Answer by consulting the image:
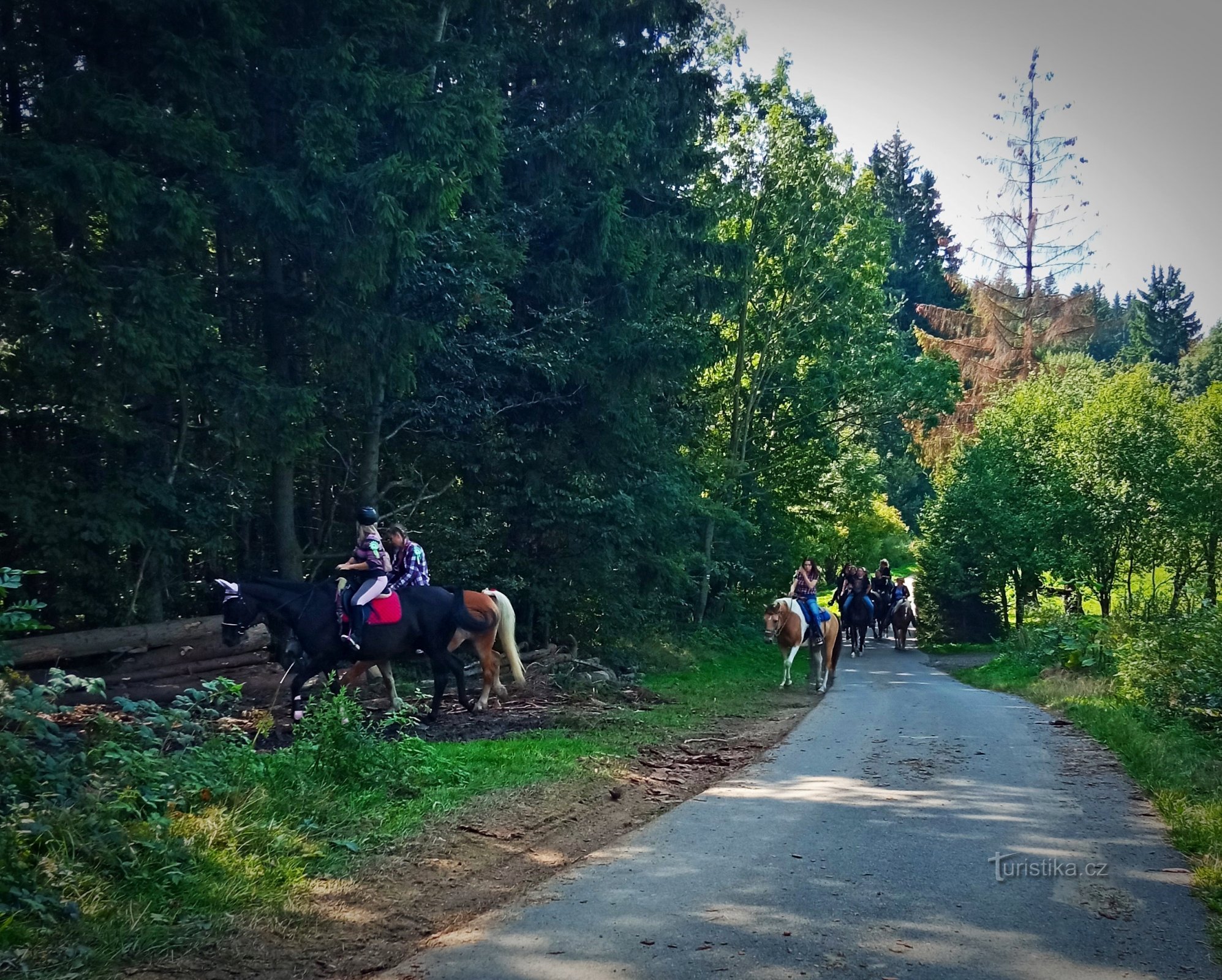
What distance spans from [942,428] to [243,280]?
37.9 meters

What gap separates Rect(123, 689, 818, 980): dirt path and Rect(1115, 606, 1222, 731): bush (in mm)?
6096

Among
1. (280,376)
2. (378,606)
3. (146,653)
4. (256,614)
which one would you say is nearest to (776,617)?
(378,606)

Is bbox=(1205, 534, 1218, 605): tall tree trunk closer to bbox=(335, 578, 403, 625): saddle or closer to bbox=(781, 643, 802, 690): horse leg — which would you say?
bbox=(781, 643, 802, 690): horse leg

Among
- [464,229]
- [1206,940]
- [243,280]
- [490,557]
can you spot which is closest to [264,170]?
[243,280]

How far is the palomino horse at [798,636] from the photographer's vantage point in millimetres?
19484

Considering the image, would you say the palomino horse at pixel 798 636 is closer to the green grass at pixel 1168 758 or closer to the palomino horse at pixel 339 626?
the green grass at pixel 1168 758

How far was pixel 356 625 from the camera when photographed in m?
→ 12.5

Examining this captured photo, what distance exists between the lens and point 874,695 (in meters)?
18.0

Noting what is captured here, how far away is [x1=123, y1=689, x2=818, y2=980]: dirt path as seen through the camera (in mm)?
5246

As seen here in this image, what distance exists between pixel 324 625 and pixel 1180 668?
10.8 metres

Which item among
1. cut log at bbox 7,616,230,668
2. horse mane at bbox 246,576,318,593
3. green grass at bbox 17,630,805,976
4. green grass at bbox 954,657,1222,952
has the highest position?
horse mane at bbox 246,576,318,593

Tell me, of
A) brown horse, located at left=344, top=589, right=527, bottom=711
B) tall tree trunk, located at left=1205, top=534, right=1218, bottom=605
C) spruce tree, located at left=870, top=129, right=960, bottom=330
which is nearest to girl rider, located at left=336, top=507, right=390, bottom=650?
brown horse, located at left=344, top=589, right=527, bottom=711

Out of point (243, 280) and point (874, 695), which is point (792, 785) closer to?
point (874, 695)

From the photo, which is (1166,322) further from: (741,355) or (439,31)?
(439,31)
